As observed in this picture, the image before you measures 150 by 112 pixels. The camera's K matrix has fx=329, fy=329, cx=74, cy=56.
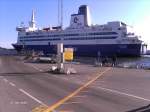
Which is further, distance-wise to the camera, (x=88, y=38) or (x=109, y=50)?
(x=88, y=38)

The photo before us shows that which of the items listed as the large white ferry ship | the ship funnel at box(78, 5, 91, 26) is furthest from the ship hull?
the ship funnel at box(78, 5, 91, 26)

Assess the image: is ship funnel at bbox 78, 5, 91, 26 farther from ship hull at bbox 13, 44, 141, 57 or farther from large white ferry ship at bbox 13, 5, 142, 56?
ship hull at bbox 13, 44, 141, 57

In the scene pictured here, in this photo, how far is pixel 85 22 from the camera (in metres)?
117

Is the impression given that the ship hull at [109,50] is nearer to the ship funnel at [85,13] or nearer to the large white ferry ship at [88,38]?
the large white ferry ship at [88,38]

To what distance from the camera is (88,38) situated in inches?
4281

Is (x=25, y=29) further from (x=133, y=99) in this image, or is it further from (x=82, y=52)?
(x=133, y=99)

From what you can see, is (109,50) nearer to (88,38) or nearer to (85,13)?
(88,38)

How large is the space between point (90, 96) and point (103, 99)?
1181mm

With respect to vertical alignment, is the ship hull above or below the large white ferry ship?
below

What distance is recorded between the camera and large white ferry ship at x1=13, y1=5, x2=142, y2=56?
3954 inches

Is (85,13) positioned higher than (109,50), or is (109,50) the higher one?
(85,13)

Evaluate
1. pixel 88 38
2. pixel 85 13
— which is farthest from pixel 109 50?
pixel 85 13

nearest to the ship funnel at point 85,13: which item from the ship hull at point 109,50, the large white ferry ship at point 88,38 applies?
the large white ferry ship at point 88,38

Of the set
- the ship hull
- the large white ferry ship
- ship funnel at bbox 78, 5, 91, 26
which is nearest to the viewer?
the ship hull
